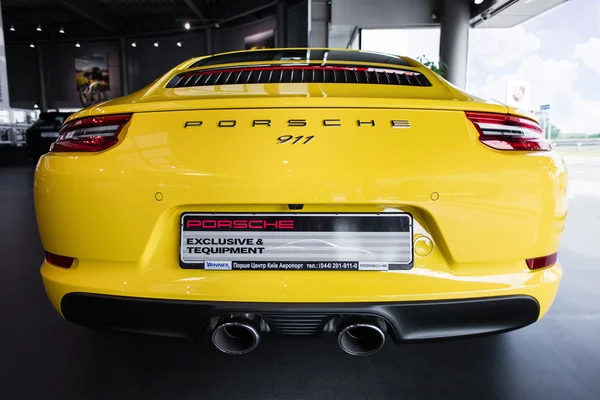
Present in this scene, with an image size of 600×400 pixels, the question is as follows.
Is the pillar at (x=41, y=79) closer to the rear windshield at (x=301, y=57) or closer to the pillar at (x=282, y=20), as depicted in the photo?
the pillar at (x=282, y=20)

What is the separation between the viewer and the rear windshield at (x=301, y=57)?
2.07m

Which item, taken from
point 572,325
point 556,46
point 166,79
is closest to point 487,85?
point 556,46

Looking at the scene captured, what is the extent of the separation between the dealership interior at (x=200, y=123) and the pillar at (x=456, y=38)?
0.12 feet

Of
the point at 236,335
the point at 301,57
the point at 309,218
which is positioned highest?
the point at 301,57

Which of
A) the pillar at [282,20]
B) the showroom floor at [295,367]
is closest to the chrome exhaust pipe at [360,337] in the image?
the showroom floor at [295,367]

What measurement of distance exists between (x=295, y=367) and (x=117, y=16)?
2393cm

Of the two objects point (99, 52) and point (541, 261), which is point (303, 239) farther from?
point (99, 52)

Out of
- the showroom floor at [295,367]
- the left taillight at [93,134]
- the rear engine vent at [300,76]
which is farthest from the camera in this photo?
the rear engine vent at [300,76]

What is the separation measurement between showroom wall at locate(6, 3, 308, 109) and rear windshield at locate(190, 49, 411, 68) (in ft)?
59.2

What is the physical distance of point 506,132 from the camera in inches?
49.1

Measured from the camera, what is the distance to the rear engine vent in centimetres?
160

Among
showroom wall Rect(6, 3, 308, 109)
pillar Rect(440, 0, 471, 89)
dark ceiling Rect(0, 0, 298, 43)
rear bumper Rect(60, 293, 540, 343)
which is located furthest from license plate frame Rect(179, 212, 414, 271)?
showroom wall Rect(6, 3, 308, 109)

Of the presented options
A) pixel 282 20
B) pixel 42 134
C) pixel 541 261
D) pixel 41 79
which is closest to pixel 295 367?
pixel 541 261

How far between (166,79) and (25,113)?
1713cm
